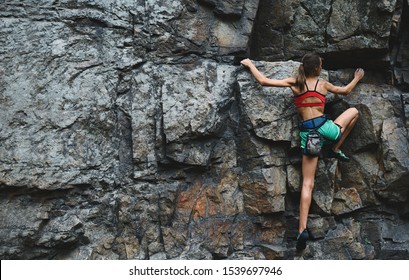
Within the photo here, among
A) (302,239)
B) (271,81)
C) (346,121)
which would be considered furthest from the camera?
(346,121)

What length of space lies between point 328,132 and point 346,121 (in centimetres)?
39

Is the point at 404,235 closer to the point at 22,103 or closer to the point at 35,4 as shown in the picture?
the point at 22,103

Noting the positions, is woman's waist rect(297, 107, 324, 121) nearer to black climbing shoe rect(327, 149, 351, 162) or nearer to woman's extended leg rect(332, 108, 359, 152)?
woman's extended leg rect(332, 108, 359, 152)

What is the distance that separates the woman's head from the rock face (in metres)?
0.34

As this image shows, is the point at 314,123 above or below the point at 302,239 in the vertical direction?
above

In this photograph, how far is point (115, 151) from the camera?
6.60m

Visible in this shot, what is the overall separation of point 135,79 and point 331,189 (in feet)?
10.9

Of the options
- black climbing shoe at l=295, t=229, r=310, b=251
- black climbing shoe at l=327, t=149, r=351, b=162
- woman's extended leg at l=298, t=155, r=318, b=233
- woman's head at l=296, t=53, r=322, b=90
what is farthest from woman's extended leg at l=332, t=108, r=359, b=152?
black climbing shoe at l=295, t=229, r=310, b=251

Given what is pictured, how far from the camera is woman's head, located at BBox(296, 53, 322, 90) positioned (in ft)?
21.3

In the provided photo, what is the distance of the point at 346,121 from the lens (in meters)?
6.74

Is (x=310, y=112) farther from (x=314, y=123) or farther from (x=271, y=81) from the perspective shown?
(x=271, y=81)

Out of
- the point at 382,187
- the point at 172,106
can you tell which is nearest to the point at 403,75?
the point at 382,187

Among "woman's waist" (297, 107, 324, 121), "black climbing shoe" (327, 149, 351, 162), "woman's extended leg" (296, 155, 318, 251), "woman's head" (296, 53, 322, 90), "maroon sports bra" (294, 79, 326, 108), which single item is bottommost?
"woman's extended leg" (296, 155, 318, 251)

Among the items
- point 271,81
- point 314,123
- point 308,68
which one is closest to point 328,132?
point 314,123
